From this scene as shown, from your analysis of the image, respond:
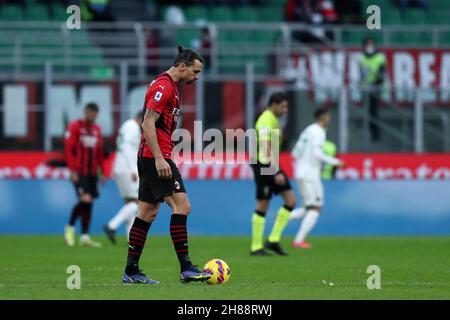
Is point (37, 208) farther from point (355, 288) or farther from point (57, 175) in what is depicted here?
point (355, 288)

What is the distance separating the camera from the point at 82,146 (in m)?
18.8

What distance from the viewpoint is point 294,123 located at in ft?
76.1

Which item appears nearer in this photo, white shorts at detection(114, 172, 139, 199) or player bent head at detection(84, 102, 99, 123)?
player bent head at detection(84, 102, 99, 123)

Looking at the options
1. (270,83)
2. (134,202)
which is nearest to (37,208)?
(134,202)

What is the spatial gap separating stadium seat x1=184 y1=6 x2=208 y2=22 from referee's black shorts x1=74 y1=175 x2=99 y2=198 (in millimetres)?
9983

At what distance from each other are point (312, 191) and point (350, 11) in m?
10.4

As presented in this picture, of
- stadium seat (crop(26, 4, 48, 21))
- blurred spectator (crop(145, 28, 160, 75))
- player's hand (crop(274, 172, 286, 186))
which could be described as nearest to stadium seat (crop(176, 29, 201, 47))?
blurred spectator (crop(145, 28, 160, 75))

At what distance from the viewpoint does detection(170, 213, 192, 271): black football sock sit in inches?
436

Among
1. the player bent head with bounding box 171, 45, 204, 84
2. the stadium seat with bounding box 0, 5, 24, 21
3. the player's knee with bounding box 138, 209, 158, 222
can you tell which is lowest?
the player's knee with bounding box 138, 209, 158, 222

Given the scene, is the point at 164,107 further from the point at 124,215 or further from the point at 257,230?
the point at 124,215

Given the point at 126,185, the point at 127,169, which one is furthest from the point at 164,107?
the point at 126,185

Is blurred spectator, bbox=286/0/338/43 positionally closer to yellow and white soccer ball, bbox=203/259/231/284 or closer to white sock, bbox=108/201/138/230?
white sock, bbox=108/201/138/230

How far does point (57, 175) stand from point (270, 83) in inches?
185

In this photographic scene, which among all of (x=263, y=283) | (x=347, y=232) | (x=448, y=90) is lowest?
(x=347, y=232)
